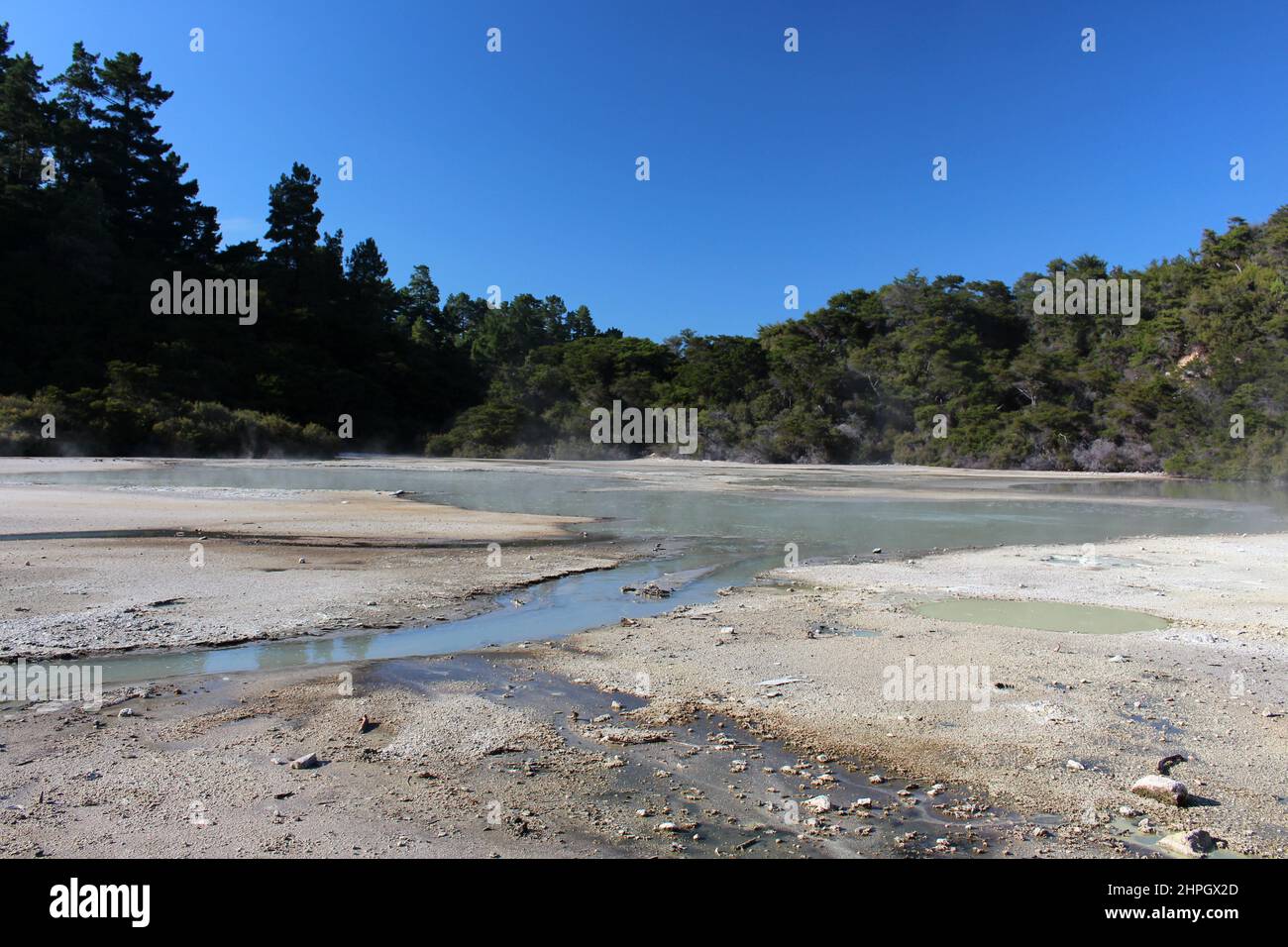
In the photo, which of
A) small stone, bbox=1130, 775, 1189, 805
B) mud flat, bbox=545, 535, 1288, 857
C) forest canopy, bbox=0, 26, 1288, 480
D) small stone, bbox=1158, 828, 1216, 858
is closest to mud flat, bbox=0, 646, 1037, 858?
mud flat, bbox=545, 535, 1288, 857

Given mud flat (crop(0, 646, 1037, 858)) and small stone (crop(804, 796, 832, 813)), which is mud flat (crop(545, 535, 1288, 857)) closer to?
mud flat (crop(0, 646, 1037, 858))

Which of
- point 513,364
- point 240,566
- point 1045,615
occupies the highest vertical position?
point 513,364

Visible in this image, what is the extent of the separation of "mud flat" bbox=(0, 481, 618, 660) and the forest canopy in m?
31.7

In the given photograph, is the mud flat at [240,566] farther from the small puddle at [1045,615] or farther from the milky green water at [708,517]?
the small puddle at [1045,615]

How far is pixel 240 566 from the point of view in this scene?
38.2 feet

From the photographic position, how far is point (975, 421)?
51.1 metres

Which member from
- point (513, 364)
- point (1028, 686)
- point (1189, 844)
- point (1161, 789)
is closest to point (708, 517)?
point (1028, 686)

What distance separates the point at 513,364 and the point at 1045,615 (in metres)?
73.1

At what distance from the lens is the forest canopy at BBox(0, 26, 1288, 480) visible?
4378cm

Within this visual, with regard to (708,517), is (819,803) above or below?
below

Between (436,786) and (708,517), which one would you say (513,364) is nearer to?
(708,517)

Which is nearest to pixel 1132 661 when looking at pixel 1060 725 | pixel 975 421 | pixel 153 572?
pixel 1060 725

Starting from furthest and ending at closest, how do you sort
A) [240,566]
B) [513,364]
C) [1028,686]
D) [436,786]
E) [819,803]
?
[513,364]
[240,566]
[1028,686]
[436,786]
[819,803]

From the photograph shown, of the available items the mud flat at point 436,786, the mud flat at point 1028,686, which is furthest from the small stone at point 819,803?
the mud flat at point 1028,686
